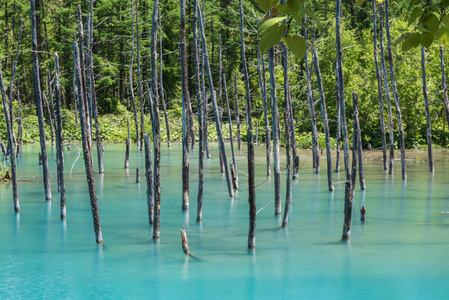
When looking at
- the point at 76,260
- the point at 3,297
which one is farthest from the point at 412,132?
the point at 3,297

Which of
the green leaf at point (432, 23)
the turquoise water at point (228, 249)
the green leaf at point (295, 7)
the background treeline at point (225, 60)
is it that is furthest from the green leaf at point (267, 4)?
the background treeline at point (225, 60)

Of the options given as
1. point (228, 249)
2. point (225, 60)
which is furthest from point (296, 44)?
point (225, 60)

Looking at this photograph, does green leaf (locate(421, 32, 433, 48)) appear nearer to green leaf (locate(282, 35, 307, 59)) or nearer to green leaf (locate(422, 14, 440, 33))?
green leaf (locate(422, 14, 440, 33))

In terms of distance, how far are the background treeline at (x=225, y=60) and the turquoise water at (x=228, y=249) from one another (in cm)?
950

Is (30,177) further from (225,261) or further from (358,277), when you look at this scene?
(358,277)

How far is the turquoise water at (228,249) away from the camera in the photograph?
28.9 ft

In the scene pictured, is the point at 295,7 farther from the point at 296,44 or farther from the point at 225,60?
the point at 225,60

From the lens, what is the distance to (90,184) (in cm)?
995

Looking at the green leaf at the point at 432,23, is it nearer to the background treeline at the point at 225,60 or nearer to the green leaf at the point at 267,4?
the green leaf at the point at 267,4

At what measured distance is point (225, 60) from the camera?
163ft

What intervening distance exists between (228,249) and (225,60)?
40076 millimetres

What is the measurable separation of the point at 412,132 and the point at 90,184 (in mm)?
25222

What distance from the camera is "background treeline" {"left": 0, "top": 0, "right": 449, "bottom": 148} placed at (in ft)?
100

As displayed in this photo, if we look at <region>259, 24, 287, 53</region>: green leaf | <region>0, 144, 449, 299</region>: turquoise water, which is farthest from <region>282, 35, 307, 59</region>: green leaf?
<region>0, 144, 449, 299</region>: turquoise water
